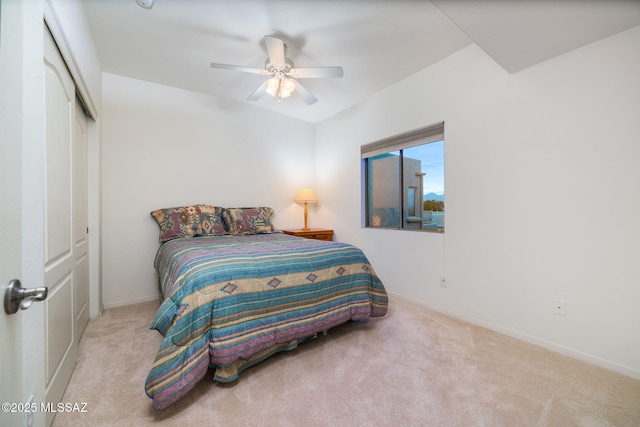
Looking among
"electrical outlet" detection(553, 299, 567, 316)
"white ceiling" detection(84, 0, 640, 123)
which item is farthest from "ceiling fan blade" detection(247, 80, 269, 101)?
"electrical outlet" detection(553, 299, 567, 316)

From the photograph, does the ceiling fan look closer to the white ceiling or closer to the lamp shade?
the white ceiling

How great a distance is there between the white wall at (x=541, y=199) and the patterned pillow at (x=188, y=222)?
2.32 metres

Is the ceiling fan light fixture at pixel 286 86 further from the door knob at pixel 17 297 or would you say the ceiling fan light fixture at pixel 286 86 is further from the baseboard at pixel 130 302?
the baseboard at pixel 130 302

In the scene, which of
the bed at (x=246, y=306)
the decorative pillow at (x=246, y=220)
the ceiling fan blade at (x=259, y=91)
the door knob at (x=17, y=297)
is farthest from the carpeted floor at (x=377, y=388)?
the ceiling fan blade at (x=259, y=91)

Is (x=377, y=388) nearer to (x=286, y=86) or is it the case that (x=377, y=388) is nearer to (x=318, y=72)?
(x=318, y=72)

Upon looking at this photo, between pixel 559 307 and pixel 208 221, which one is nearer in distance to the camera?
pixel 559 307

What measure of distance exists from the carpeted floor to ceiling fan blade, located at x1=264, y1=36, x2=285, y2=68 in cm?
237

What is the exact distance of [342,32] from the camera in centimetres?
211

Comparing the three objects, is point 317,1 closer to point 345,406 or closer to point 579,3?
point 579,3

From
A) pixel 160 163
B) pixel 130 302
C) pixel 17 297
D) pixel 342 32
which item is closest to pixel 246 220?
pixel 160 163

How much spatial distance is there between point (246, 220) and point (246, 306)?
187cm

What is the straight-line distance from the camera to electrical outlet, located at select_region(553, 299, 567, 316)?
180 cm

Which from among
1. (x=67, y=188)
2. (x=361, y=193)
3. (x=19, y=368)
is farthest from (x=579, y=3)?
(x=67, y=188)

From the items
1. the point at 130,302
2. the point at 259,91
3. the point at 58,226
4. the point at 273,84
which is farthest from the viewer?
the point at 130,302
